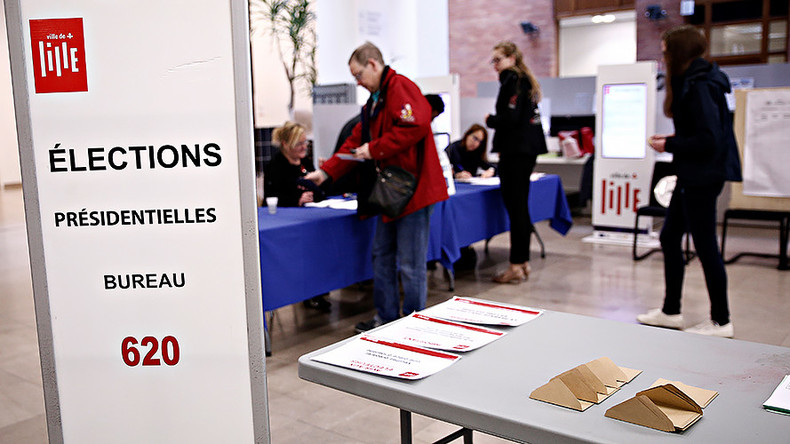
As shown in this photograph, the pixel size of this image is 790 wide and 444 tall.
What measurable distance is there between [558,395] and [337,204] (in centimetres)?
288

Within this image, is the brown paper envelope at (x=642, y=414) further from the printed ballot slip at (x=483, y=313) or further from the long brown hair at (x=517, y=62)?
the long brown hair at (x=517, y=62)

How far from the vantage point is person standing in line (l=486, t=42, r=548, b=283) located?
448 centimetres

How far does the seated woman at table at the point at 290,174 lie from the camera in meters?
4.07

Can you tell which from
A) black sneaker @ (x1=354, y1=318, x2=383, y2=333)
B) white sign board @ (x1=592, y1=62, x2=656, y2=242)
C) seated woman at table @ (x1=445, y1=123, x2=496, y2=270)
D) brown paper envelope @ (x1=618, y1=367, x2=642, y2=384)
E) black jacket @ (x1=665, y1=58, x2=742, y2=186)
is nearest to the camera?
brown paper envelope @ (x1=618, y1=367, x2=642, y2=384)

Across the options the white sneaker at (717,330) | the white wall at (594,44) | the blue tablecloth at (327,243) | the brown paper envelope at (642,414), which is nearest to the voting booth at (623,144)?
the blue tablecloth at (327,243)

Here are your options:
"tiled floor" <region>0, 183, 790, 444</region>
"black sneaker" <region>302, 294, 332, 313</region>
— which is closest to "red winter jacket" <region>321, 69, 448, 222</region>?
"tiled floor" <region>0, 183, 790, 444</region>

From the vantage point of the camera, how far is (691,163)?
320 cm

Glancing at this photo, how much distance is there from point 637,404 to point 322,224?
2.51 meters

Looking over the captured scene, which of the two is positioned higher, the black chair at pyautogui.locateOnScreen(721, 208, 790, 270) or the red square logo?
the red square logo

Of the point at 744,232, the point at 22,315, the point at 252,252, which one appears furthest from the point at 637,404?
the point at 744,232

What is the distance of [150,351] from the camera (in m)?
1.29

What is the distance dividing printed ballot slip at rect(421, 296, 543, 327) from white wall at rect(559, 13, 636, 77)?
12.7 meters

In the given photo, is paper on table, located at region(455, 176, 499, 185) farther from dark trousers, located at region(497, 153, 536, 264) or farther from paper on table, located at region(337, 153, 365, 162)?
paper on table, located at region(337, 153, 365, 162)

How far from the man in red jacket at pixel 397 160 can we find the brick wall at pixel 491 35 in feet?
32.3
